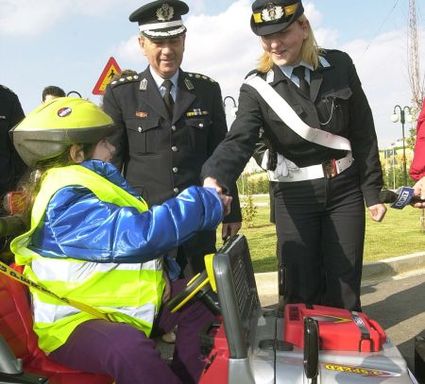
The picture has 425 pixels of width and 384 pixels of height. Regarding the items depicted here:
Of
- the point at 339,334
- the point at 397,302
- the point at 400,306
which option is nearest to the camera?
the point at 339,334

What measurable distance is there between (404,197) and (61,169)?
1.71 metres

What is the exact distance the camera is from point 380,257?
24.5 feet

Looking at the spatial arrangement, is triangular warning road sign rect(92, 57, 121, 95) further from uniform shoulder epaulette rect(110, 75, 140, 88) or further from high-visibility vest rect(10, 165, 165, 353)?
high-visibility vest rect(10, 165, 165, 353)

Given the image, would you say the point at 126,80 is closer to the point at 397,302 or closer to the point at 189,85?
the point at 189,85

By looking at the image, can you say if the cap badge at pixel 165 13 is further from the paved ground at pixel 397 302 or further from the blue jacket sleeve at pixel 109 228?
the paved ground at pixel 397 302

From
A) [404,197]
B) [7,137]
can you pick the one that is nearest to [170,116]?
[7,137]

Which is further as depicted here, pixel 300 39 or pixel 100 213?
pixel 300 39

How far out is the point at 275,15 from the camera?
291 centimetres

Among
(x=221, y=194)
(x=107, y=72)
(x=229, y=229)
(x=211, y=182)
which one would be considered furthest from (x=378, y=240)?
(x=221, y=194)

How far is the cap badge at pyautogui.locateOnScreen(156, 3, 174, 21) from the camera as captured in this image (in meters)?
3.51

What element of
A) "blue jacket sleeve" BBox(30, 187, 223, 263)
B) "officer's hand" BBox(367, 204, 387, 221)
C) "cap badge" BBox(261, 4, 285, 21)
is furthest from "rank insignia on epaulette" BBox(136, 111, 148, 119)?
"blue jacket sleeve" BBox(30, 187, 223, 263)

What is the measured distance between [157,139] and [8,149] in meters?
1.08

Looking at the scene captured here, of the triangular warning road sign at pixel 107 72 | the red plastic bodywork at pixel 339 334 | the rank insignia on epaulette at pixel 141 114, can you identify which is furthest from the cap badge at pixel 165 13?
the triangular warning road sign at pixel 107 72

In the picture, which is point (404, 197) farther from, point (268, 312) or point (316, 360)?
point (316, 360)
